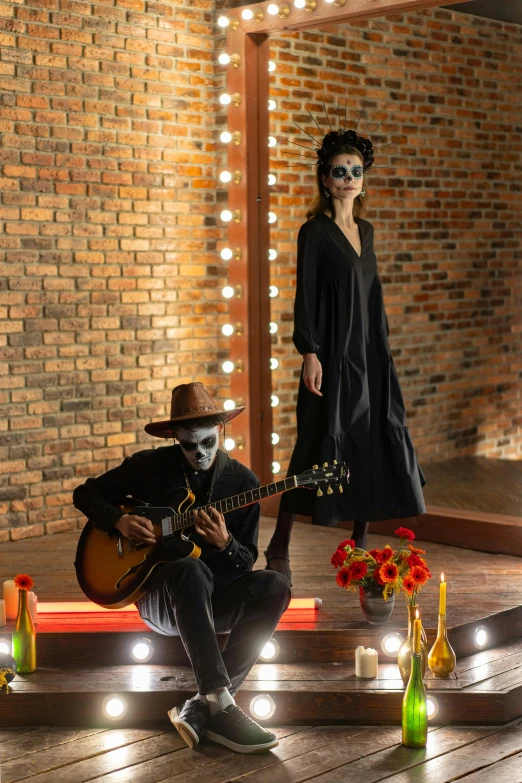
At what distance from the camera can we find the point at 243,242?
556 cm

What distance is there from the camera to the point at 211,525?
3.47 meters

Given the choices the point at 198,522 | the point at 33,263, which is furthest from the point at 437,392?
the point at 198,522

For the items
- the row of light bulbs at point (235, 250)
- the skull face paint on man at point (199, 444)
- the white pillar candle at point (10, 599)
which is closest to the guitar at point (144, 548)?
the skull face paint on man at point (199, 444)

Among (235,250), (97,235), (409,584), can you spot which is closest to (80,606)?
(409,584)

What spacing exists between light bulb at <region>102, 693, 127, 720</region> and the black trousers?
238 millimetres

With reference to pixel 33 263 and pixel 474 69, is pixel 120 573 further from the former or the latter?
pixel 474 69

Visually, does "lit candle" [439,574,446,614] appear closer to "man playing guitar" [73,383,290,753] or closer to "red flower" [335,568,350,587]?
"red flower" [335,568,350,587]

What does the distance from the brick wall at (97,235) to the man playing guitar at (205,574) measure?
60.6 inches

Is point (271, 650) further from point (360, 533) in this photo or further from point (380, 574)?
point (360, 533)

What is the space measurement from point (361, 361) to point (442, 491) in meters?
1.67

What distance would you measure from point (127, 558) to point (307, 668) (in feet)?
2.31

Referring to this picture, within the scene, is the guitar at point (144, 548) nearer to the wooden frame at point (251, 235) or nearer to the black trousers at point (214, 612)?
the black trousers at point (214, 612)

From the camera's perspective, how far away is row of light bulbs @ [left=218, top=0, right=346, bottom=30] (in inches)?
203

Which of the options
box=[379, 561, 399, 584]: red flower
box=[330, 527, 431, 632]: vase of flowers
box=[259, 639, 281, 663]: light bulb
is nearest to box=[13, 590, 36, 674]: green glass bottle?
box=[259, 639, 281, 663]: light bulb
